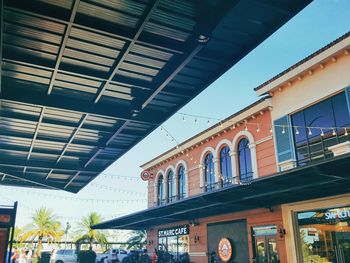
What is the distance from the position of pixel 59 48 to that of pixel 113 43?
3.78 ft

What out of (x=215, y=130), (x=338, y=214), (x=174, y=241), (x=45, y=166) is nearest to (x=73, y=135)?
(x=45, y=166)

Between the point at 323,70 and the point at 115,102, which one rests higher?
the point at 323,70

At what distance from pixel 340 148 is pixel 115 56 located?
858cm

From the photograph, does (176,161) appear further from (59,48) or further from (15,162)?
(59,48)

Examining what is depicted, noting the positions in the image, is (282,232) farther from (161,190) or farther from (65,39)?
(161,190)

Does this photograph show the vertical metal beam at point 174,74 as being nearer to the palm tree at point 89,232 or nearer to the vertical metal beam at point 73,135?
the vertical metal beam at point 73,135

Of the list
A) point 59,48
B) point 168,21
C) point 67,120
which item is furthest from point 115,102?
point 168,21

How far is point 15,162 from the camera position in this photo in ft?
48.3

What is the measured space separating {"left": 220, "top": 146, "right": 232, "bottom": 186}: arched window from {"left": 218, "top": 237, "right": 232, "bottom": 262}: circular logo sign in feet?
9.73

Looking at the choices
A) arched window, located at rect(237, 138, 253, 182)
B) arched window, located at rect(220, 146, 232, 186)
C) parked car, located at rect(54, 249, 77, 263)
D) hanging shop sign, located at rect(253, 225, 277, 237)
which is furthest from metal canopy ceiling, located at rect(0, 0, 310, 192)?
parked car, located at rect(54, 249, 77, 263)

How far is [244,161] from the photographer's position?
55.7ft

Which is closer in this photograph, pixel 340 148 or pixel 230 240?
pixel 340 148

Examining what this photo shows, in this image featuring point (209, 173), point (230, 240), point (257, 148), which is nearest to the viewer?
point (257, 148)

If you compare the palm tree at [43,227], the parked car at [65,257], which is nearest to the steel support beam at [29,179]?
the parked car at [65,257]
